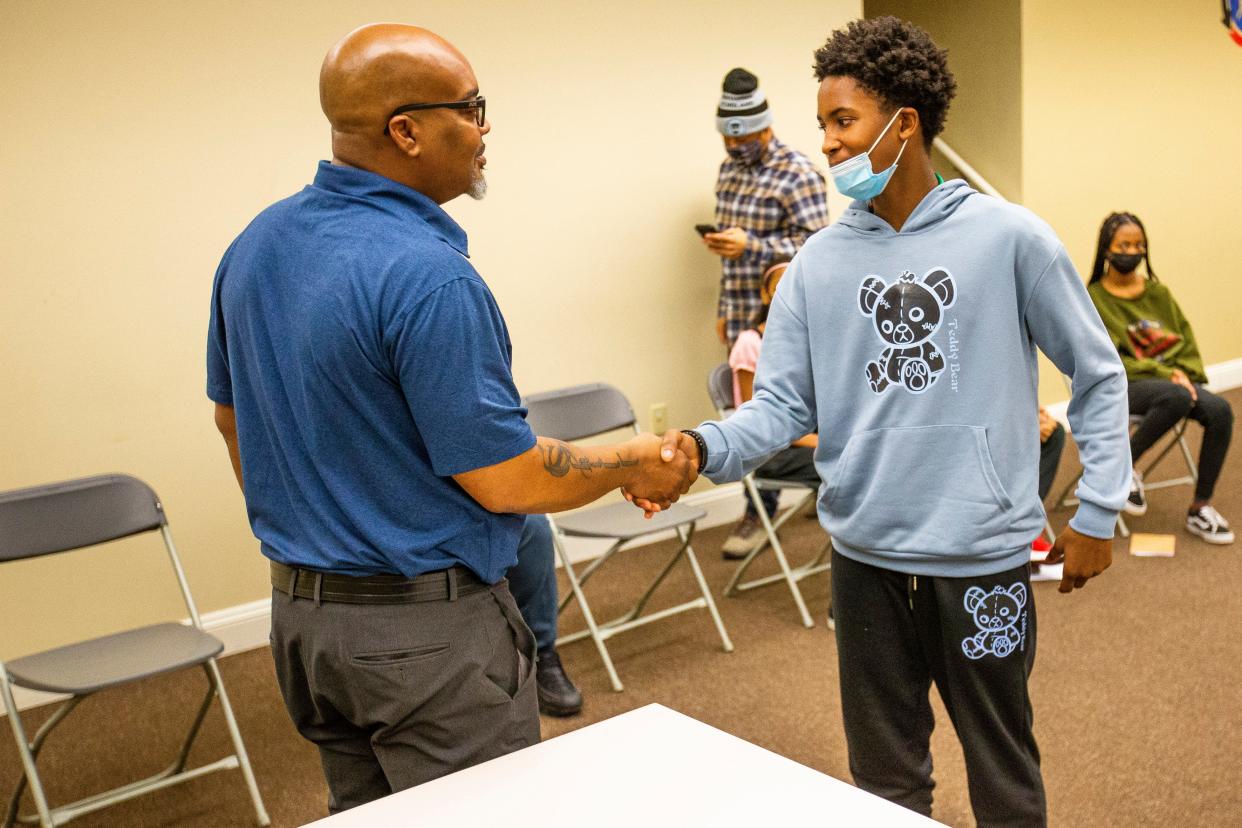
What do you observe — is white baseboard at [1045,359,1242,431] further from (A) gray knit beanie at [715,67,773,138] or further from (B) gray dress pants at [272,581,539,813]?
(B) gray dress pants at [272,581,539,813]

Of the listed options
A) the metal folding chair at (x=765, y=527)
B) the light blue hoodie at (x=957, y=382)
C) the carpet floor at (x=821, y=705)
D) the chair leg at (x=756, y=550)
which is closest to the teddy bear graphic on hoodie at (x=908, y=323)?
the light blue hoodie at (x=957, y=382)

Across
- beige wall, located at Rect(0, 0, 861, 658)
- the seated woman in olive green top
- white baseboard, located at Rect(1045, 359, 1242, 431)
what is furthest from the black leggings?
white baseboard, located at Rect(1045, 359, 1242, 431)

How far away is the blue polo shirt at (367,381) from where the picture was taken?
4.83 ft

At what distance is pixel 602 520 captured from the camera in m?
3.71

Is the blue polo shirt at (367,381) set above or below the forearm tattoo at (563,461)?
above

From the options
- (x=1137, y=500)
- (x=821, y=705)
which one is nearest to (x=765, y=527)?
(x=821, y=705)

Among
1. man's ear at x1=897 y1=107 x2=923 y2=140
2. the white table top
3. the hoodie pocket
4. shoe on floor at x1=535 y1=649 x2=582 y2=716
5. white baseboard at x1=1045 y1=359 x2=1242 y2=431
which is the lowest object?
white baseboard at x1=1045 y1=359 x2=1242 y2=431

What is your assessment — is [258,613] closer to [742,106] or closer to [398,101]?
[742,106]

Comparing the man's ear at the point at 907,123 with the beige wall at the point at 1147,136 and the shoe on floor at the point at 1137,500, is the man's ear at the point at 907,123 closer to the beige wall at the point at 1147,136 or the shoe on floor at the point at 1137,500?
the shoe on floor at the point at 1137,500

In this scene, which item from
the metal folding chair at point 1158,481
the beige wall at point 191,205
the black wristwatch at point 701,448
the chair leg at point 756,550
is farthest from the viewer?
the metal folding chair at point 1158,481

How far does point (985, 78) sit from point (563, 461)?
564cm

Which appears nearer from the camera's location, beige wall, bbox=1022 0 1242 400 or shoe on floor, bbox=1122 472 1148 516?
shoe on floor, bbox=1122 472 1148 516

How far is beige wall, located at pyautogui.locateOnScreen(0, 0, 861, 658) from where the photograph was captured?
372 centimetres

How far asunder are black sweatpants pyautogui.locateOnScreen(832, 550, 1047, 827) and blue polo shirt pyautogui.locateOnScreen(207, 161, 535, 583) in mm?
678
